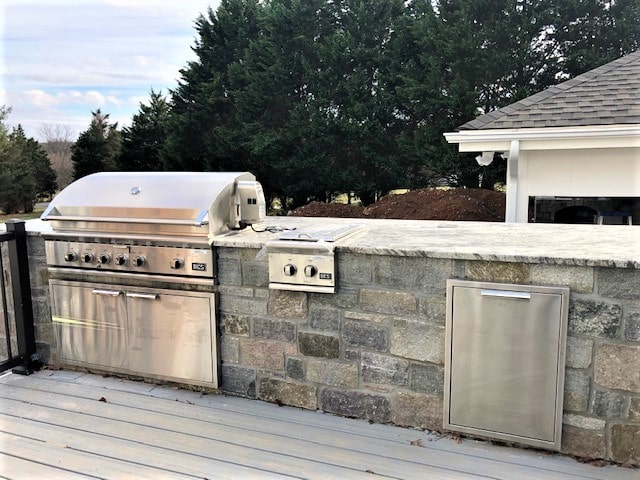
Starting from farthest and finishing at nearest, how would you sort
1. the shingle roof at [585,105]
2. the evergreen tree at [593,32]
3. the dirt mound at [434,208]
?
the evergreen tree at [593,32]
the dirt mound at [434,208]
the shingle roof at [585,105]

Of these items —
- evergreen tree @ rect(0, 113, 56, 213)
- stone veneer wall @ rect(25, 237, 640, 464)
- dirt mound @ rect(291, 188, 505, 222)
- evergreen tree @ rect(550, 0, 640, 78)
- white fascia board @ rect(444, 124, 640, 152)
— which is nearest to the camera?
stone veneer wall @ rect(25, 237, 640, 464)

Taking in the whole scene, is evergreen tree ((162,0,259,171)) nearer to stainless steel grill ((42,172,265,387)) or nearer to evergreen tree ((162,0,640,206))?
evergreen tree ((162,0,640,206))

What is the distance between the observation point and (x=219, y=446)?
2.29 meters

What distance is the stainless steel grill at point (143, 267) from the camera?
105 inches

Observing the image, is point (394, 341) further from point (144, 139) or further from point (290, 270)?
point (144, 139)

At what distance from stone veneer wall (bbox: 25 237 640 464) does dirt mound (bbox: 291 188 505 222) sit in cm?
699

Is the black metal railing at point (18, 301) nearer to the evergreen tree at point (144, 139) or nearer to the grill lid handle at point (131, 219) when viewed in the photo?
the grill lid handle at point (131, 219)

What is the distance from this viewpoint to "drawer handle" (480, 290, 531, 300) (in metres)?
2.11

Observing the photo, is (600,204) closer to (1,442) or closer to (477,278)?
(477,278)

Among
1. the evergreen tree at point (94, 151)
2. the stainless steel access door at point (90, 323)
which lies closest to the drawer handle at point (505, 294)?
the stainless steel access door at point (90, 323)

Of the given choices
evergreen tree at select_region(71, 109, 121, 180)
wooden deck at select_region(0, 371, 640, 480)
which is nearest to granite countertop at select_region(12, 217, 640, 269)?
wooden deck at select_region(0, 371, 640, 480)

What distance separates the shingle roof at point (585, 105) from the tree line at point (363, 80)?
20.6 feet

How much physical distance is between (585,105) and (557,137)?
0.84 m

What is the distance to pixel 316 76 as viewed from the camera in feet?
51.3
